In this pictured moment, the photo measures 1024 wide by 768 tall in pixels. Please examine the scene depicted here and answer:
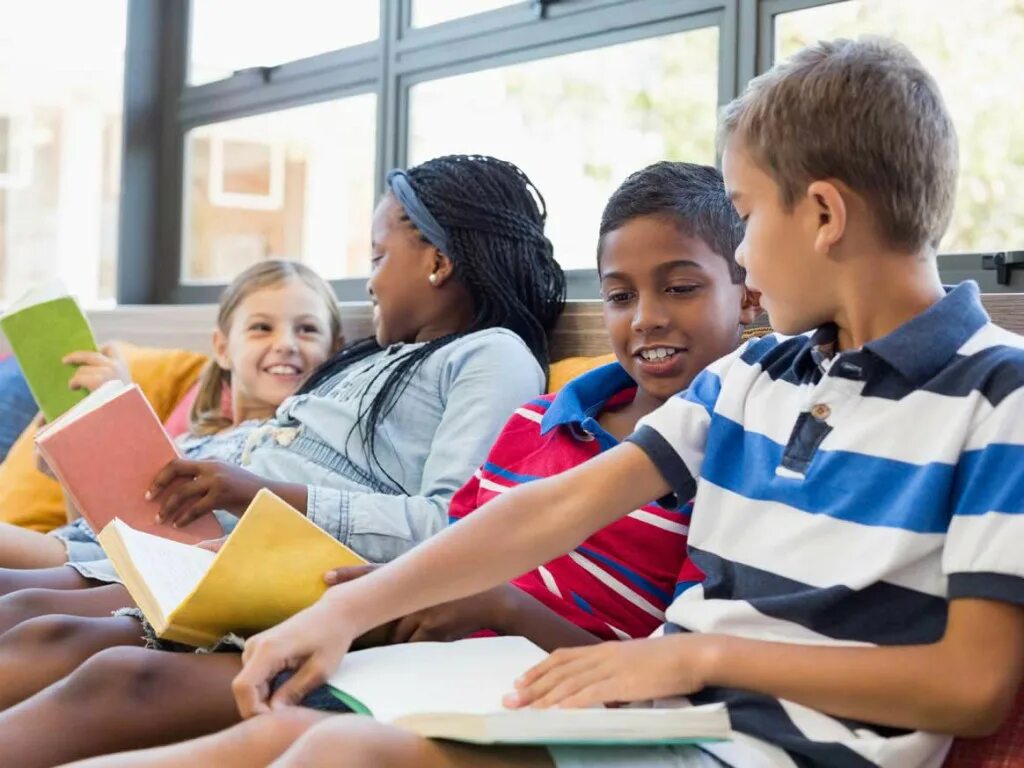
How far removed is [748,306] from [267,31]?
2320mm

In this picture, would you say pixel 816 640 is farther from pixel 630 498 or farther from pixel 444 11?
pixel 444 11

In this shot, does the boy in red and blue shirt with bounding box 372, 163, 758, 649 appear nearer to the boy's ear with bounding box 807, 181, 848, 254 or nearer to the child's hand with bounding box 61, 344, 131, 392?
the boy's ear with bounding box 807, 181, 848, 254

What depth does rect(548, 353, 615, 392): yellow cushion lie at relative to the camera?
1783 millimetres

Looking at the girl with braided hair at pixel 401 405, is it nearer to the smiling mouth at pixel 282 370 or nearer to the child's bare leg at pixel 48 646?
the child's bare leg at pixel 48 646

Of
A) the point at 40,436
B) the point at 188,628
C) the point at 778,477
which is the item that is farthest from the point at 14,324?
the point at 778,477

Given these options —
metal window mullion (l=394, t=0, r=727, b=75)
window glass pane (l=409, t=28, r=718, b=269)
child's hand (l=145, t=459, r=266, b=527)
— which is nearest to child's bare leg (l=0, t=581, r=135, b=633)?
child's hand (l=145, t=459, r=266, b=527)

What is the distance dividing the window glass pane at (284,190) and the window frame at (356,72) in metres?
0.06

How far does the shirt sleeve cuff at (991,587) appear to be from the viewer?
90 centimetres

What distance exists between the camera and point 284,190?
141 inches

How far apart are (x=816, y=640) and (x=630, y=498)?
0.22 meters

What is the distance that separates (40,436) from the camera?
60.1 inches

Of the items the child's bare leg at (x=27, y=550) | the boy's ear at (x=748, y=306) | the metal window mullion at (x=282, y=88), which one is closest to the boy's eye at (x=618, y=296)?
the boy's ear at (x=748, y=306)

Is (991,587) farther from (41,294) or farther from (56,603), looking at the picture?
(41,294)

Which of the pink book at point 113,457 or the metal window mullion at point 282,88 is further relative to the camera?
the metal window mullion at point 282,88
